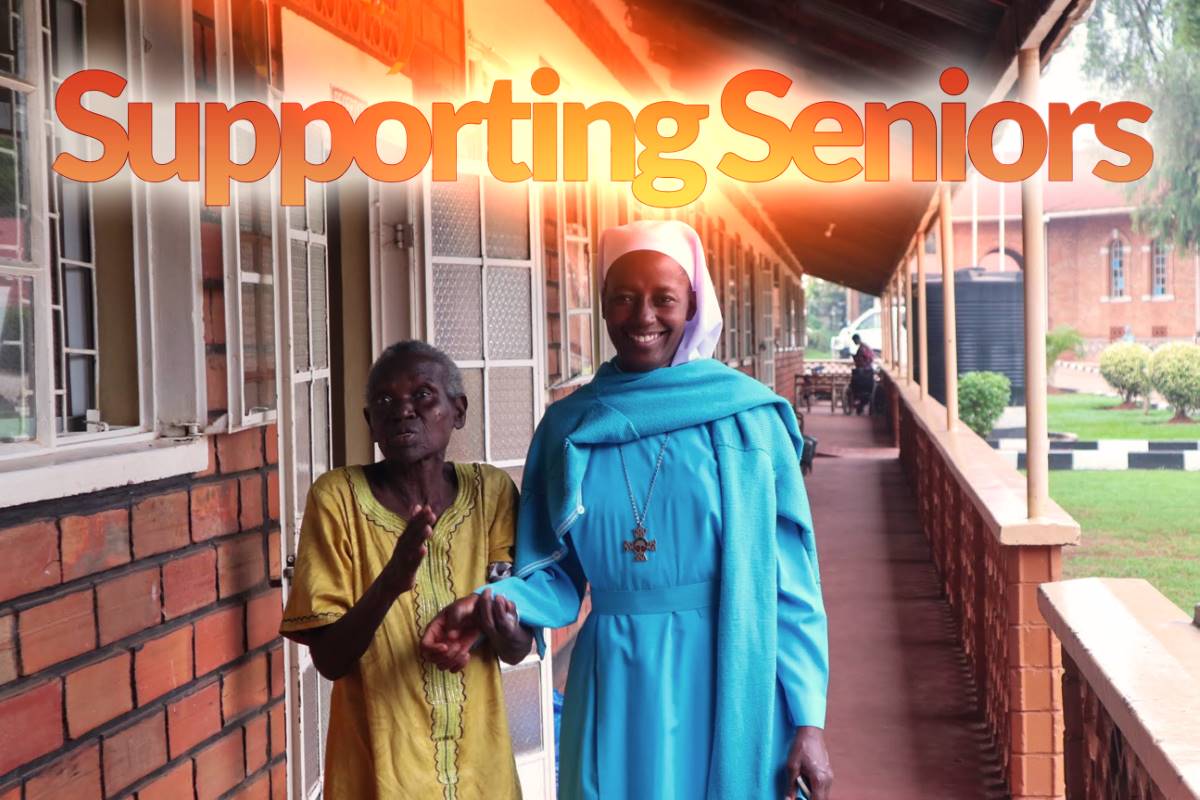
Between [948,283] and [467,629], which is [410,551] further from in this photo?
[948,283]

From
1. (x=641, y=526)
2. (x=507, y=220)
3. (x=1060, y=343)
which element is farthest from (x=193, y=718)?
(x=1060, y=343)

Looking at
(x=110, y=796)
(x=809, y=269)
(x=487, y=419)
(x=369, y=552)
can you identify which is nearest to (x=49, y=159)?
(x=369, y=552)

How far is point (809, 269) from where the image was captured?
2972cm

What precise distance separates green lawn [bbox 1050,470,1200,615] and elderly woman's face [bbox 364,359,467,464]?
9.89 metres

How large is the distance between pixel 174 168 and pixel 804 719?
141 cm

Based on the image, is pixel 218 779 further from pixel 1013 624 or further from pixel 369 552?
pixel 1013 624

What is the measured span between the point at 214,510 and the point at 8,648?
69 cm

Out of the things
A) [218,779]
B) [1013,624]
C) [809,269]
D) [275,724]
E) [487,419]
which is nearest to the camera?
[218,779]

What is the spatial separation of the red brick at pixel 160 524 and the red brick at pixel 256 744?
494mm

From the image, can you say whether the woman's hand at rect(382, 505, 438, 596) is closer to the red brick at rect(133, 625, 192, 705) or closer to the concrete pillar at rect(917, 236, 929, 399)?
the red brick at rect(133, 625, 192, 705)

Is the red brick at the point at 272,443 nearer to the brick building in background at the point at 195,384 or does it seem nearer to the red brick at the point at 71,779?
the brick building in background at the point at 195,384

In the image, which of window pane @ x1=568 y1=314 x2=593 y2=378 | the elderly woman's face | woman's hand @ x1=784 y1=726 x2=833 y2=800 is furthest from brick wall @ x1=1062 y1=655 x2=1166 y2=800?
window pane @ x1=568 y1=314 x2=593 y2=378

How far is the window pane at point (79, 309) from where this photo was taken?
7.82ft

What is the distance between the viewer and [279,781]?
2930 millimetres
